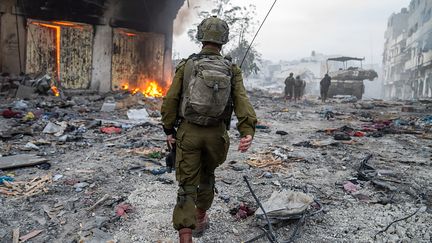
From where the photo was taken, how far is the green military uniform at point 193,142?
98.4 inches

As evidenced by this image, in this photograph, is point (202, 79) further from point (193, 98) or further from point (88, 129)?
point (88, 129)

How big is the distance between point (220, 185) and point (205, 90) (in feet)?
6.77

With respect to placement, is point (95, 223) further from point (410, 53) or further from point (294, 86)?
point (410, 53)

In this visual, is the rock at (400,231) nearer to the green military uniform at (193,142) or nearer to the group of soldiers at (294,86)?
the green military uniform at (193,142)

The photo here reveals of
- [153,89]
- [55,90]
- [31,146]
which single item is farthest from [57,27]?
[31,146]

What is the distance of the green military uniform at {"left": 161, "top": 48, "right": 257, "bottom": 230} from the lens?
98.4 inches

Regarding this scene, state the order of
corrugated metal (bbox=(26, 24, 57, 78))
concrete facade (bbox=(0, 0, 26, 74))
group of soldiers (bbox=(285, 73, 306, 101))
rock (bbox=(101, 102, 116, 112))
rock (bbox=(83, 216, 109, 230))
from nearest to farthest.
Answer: rock (bbox=(83, 216, 109, 230)) → rock (bbox=(101, 102, 116, 112)) → concrete facade (bbox=(0, 0, 26, 74)) → corrugated metal (bbox=(26, 24, 57, 78)) → group of soldiers (bbox=(285, 73, 306, 101))

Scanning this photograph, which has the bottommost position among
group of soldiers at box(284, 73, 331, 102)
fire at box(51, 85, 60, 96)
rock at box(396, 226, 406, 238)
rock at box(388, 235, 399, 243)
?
rock at box(388, 235, 399, 243)

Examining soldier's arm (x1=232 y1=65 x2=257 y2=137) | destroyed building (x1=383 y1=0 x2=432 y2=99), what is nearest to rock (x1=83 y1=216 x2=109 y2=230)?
soldier's arm (x1=232 y1=65 x2=257 y2=137)

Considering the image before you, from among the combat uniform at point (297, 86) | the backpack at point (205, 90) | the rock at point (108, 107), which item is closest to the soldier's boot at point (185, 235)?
the backpack at point (205, 90)

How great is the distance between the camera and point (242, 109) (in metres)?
2.64

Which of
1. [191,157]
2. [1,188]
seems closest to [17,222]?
[1,188]

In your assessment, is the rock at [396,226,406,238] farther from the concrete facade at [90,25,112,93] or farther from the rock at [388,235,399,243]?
the concrete facade at [90,25,112,93]

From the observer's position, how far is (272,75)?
5769 cm
